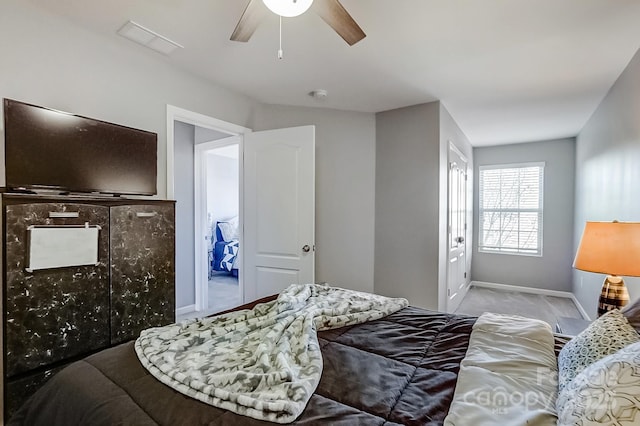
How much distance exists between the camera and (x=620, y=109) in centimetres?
269

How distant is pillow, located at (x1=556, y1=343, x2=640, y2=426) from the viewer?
70 centimetres

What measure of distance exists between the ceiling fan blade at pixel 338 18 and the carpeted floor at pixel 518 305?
3.69m

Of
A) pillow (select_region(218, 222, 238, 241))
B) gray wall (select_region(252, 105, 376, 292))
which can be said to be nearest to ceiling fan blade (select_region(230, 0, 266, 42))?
gray wall (select_region(252, 105, 376, 292))

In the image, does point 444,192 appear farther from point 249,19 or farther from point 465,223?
point 249,19

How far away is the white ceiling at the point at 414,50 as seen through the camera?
73.5 inches

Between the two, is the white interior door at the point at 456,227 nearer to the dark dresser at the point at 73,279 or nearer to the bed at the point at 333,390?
the bed at the point at 333,390

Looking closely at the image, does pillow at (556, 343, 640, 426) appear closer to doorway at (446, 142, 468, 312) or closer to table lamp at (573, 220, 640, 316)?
table lamp at (573, 220, 640, 316)

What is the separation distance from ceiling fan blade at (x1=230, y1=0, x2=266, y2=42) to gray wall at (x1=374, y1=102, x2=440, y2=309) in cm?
217

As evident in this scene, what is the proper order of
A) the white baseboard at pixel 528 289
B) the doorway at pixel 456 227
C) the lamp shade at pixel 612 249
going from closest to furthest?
the lamp shade at pixel 612 249
the doorway at pixel 456 227
the white baseboard at pixel 528 289

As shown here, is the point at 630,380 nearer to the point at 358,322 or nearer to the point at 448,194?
the point at 358,322

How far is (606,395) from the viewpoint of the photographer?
749 mm

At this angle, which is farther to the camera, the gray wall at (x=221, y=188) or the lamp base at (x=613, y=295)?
the gray wall at (x=221, y=188)

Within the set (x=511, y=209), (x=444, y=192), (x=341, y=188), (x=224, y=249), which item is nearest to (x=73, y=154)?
(x=341, y=188)

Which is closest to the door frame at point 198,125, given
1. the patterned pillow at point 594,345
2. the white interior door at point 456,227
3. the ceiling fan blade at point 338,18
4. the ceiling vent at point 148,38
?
the ceiling vent at point 148,38
